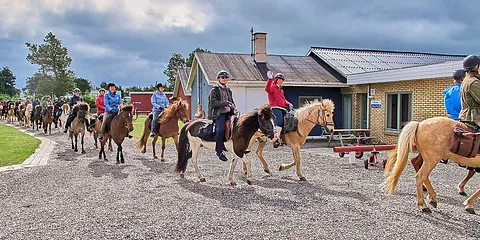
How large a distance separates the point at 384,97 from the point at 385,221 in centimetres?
1056

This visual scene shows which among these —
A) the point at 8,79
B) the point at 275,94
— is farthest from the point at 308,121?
the point at 8,79

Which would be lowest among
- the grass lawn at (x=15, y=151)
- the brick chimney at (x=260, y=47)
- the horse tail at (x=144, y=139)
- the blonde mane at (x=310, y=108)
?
the grass lawn at (x=15, y=151)

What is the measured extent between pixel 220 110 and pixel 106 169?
3.52 m

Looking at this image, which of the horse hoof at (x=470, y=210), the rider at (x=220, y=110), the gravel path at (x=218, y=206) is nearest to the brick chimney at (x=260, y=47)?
the gravel path at (x=218, y=206)

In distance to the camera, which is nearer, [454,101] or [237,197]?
[237,197]

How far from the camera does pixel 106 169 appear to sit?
925 centimetres

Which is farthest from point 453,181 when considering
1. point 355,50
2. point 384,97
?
point 355,50

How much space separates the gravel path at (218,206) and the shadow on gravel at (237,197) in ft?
0.05

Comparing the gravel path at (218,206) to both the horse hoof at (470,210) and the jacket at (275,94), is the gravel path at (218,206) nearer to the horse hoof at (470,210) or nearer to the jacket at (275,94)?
the horse hoof at (470,210)

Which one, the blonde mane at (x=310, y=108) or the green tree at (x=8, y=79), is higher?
the green tree at (x=8, y=79)

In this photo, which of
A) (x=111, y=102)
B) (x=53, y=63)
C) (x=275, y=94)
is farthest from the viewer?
(x=53, y=63)

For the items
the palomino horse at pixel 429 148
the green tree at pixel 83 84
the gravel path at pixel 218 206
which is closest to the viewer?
the gravel path at pixel 218 206

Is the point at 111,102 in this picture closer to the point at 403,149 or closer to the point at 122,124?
the point at 122,124

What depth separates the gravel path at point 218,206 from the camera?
4.78 m
